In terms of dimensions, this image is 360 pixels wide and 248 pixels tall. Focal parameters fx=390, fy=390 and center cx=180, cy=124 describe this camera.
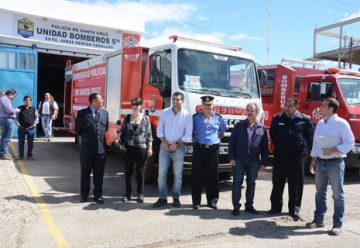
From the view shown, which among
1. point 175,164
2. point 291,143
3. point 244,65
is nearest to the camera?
point 291,143

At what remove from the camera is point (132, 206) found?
619 cm

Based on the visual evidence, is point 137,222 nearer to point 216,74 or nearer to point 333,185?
point 333,185

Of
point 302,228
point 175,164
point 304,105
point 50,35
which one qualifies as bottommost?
point 302,228

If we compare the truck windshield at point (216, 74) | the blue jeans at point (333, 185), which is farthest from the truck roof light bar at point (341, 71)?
the blue jeans at point (333, 185)

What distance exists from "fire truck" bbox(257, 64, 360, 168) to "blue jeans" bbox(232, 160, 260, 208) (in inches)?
118

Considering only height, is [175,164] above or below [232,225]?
above

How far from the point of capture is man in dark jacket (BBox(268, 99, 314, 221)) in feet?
19.2

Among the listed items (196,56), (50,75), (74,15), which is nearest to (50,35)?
(74,15)

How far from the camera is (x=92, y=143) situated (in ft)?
20.5

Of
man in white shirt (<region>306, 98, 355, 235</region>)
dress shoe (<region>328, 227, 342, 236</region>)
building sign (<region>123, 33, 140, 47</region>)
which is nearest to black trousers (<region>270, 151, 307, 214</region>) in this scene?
man in white shirt (<region>306, 98, 355, 235</region>)

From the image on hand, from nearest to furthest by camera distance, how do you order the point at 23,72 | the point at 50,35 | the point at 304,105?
1. the point at 304,105
2. the point at 23,72
3. the point at 50,35

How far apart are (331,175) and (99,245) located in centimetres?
315

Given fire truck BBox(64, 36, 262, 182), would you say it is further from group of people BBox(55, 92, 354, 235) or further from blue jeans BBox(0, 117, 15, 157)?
blue jeans BBox(0, 117, 15, 157)

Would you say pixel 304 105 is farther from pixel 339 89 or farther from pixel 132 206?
pixel 132 206
